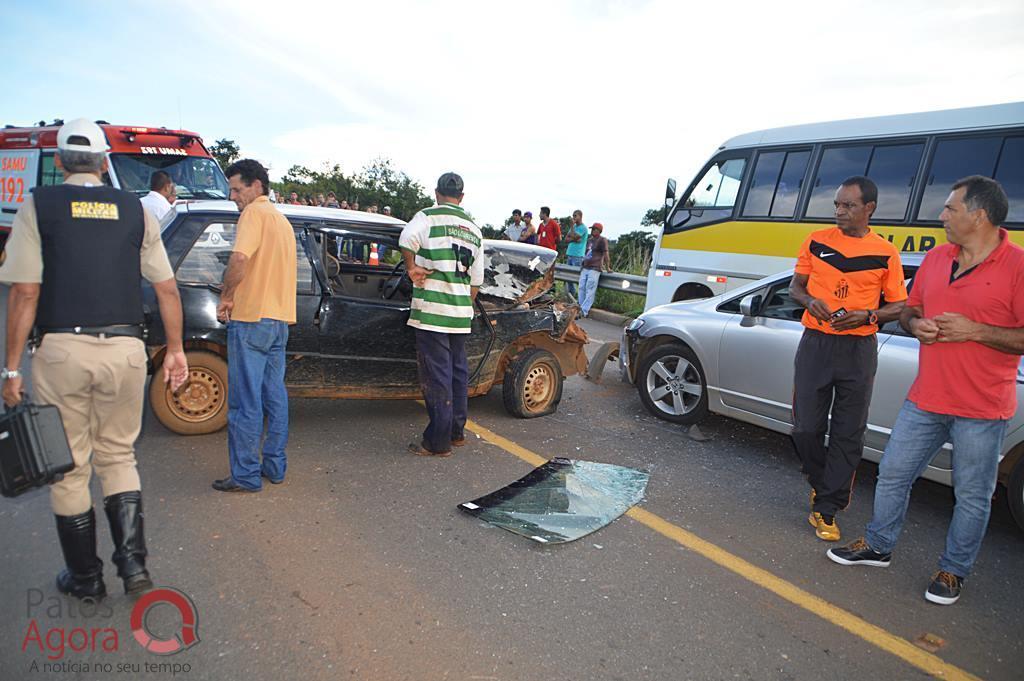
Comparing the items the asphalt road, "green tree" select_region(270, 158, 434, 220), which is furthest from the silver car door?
"green tree" select_region(270, 158, 434, 220)

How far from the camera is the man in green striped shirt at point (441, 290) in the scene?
425 cm

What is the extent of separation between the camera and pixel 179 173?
10.1 m

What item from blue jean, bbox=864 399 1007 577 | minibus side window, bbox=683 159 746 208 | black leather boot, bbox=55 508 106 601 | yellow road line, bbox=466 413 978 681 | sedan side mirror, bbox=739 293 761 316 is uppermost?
minibus side window, bbox=683 159 746 208

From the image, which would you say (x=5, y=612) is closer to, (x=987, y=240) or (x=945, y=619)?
(x=945, y=619)

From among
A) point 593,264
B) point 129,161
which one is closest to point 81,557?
point 129,161

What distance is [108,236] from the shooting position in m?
2.43

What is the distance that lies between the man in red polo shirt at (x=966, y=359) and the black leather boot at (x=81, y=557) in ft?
12.0

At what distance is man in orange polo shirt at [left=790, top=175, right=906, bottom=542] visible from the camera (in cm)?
342

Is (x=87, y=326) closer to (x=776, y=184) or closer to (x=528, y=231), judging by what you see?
(x=776, y=184)

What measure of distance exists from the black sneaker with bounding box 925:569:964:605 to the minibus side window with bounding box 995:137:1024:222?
4883 millimetres

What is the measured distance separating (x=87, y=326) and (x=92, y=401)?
314 millimetres

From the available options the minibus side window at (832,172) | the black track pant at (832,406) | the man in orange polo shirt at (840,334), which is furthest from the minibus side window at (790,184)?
the black track pant at (832,406)

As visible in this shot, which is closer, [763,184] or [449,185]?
[449,185]

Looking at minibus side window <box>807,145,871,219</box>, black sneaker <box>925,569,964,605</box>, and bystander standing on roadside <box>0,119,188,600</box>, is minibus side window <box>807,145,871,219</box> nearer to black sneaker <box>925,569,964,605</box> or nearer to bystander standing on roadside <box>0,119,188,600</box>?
black sneaker <box>925,569,964,605</box>
